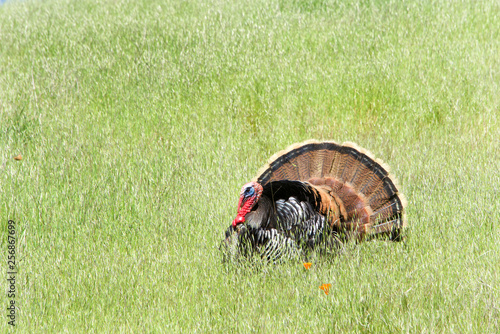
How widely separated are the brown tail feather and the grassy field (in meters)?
0.27

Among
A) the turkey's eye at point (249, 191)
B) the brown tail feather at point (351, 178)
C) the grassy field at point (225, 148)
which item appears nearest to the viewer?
the grassy field at point (225, 148)

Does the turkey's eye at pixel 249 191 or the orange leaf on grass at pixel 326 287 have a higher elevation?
the turkey's eye at pixel 249 191

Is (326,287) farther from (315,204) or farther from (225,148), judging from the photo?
(225,148)

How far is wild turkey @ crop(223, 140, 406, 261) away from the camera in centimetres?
362

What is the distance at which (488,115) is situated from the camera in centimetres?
607

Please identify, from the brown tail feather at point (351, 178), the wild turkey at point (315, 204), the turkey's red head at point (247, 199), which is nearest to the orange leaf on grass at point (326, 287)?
the wild turkey at point (315, 204)

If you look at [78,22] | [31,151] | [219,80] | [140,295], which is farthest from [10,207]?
[78,22]

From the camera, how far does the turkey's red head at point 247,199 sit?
3574 millimetres

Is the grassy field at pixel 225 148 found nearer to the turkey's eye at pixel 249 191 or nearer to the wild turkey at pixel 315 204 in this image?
the wild turkey at pixel 315 204

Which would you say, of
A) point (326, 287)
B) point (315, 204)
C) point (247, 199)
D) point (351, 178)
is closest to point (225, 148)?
point (351, 178)

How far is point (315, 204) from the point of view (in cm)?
393

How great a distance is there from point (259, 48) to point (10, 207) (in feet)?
14.6

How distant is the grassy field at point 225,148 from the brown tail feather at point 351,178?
0.27m

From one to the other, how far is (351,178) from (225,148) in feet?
6.34
